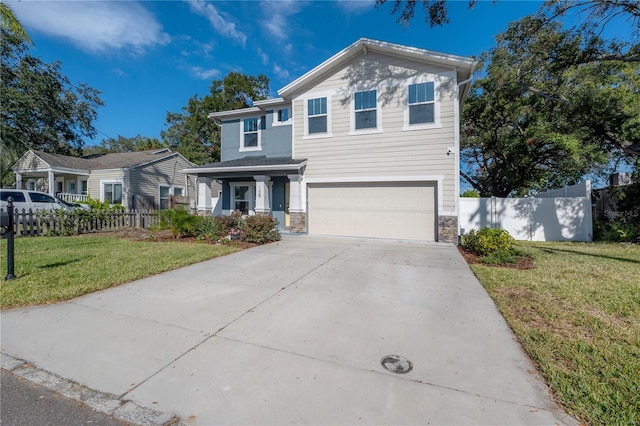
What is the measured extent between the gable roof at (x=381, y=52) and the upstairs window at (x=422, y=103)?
842mm

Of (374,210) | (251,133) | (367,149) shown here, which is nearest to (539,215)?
(374,210)

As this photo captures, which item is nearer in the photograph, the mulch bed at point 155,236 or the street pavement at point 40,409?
the street pavement at point 40,409

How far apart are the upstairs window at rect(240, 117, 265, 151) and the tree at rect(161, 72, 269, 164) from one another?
49.6ft

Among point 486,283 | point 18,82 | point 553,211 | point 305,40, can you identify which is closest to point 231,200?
point 305,40

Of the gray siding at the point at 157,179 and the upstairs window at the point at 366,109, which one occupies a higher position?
the upstairs window at the point at 366,109

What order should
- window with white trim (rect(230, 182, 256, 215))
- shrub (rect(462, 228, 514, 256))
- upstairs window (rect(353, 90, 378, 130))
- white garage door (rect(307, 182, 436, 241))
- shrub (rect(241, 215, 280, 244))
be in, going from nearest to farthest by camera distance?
shrub (rect(462, 228, 514, 256)), shrub (rect(241, 215, 280, 244)), white garage door (rect(307, 182, 436, 241)), upstairs window (rect(353, 90, 378, 130)), window with white trim (rect(230, 182, 256, 215))

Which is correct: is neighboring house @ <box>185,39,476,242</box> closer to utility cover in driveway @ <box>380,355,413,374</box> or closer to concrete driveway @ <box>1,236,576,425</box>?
concrete driveway @ <box>1,236,576,425</box>

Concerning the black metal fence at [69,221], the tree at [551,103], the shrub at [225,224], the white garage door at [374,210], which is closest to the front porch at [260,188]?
the white garage door at [374,210]

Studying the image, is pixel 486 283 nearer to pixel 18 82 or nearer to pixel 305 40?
pixel 305 40

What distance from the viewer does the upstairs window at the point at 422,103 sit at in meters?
9.95

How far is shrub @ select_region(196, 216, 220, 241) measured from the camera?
10096mm

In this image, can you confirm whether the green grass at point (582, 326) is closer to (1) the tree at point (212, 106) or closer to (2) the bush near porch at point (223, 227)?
(2) the bush near porch at point (223, 227)

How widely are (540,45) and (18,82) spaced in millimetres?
31698

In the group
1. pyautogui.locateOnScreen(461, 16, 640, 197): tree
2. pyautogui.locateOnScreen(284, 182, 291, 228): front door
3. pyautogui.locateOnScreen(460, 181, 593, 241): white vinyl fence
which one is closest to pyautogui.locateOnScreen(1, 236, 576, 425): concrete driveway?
pyautogui.locateOnScreen(284, 182, 291, 228): front door
